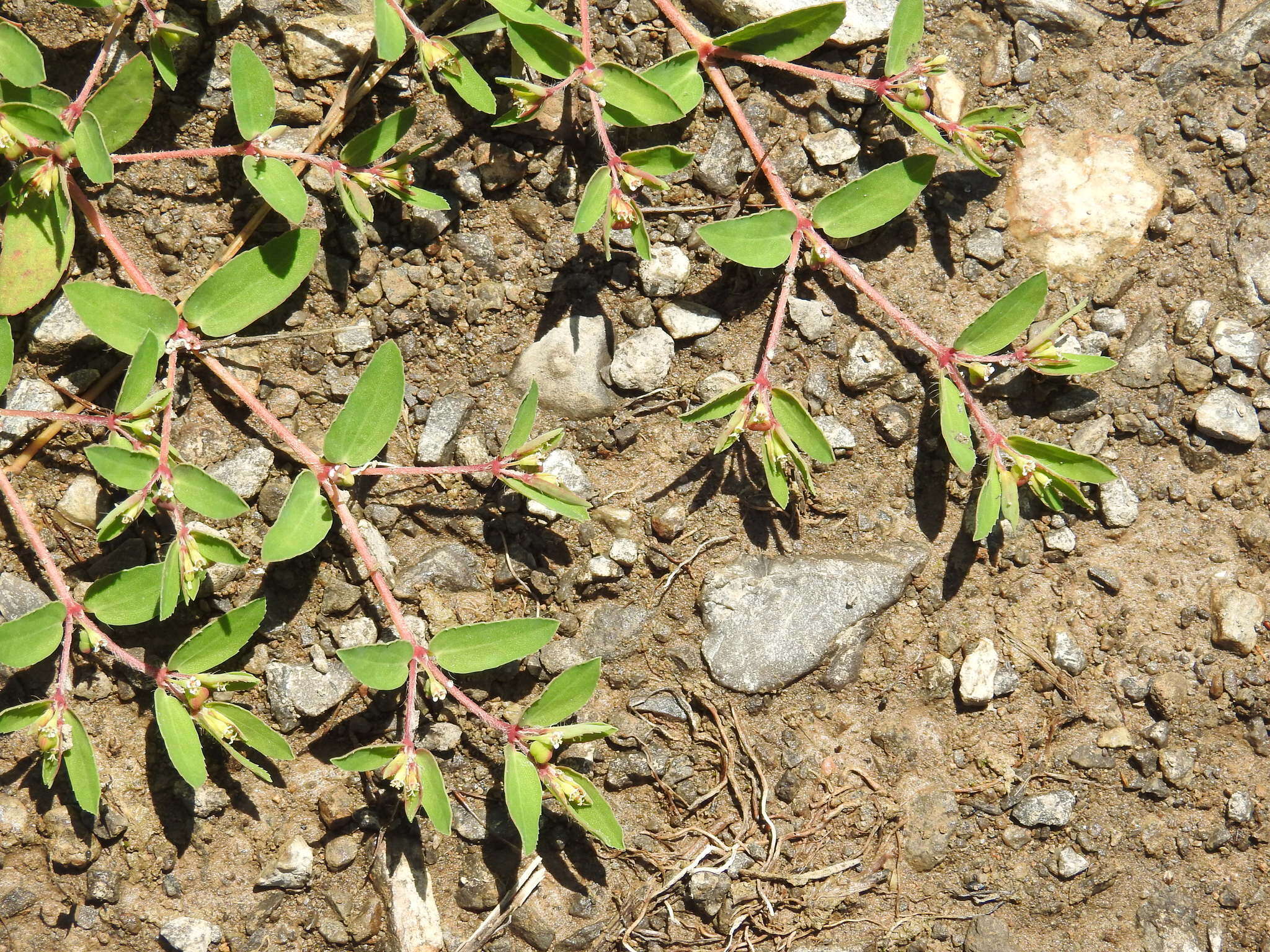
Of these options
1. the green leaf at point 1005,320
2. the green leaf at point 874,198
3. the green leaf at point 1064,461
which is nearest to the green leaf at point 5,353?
the green leaf at point 874,198

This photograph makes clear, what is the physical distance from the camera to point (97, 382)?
134 inches

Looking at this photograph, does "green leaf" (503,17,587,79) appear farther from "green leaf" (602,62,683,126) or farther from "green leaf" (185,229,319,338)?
"green leaf" (185,229,319,338)

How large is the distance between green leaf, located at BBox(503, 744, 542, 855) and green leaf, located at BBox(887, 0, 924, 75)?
274 centimetres

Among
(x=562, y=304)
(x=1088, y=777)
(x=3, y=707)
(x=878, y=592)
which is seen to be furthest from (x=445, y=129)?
(x=1088, y=777)

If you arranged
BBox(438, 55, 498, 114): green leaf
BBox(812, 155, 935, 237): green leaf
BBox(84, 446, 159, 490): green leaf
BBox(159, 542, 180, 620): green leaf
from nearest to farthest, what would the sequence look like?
BBox(84, 446, 159, 490): green leaf
BBox(159, 542, 180, 620): green leaf
BBox(438, 55, 498, 114): green leaf
BBox(812, 155, 935, 237): green leaf

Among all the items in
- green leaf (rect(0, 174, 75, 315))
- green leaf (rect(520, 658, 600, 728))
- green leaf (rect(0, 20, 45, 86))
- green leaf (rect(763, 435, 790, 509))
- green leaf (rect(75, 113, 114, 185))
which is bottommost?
green leaf (rect(520, 658, 600, 728))

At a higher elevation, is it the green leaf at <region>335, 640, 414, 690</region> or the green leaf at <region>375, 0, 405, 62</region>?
the green leaf at <region>375, 0, 405, 62</region>

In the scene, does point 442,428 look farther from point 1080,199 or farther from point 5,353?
point 1080,199

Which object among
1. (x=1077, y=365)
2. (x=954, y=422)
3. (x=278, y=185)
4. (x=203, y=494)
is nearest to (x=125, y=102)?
(x=278, y=185)

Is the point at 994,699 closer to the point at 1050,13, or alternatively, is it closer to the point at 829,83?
the point at 829,83

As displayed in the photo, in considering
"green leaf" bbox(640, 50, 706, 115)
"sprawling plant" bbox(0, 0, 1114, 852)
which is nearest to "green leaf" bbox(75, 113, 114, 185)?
"sprawling plant" bbox(0, 0, 1114, 852)

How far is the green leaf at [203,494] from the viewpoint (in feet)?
9.84

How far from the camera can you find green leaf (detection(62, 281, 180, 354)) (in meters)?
3.13

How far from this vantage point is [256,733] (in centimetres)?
321
